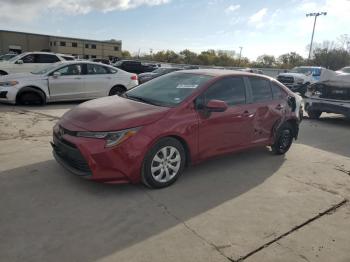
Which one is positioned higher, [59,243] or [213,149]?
[213,149]

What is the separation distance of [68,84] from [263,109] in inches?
284

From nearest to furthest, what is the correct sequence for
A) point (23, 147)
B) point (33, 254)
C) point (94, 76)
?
point (33, 254) < point (23, 147) < point (94, 76)

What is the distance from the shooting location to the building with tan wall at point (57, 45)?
65062mm

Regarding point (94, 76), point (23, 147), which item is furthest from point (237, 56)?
point (23, 147)

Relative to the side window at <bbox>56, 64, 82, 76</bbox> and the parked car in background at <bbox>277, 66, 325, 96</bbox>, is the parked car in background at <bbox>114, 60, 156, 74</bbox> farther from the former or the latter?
the side window at <bbox>56, 64, 82, 76</bbox>

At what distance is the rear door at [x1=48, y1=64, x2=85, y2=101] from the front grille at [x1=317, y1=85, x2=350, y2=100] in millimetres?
7554

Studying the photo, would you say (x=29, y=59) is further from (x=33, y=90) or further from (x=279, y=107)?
(x=279, y=107)

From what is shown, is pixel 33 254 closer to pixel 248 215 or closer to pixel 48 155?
pixel 248 215

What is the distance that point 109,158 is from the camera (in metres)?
4.02

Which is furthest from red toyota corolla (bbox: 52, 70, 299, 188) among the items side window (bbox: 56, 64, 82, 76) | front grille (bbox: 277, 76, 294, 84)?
front grille (bbox: 277, 76, 294, 84)

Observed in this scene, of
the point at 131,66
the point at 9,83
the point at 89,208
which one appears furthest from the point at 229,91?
the point at 131,66

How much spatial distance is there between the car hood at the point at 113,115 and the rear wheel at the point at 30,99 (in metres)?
6.29

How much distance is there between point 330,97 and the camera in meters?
10.3

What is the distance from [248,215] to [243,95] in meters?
2.15
